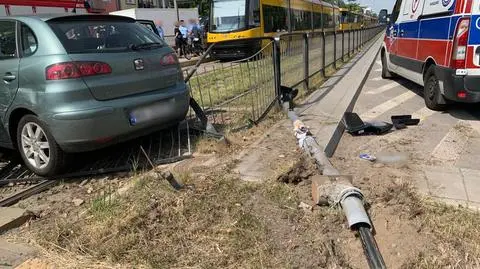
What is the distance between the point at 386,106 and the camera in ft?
27.2

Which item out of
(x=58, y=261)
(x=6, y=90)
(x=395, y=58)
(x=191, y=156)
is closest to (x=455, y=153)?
(x=191, y=156)

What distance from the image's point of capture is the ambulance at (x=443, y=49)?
20.6 ft

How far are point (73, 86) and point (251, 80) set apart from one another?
281 cm

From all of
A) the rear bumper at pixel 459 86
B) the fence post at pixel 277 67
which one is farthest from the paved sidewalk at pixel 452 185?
the fence post at pixel 277 67

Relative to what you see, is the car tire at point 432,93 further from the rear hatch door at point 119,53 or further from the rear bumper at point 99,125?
the rear bumper at point 99,125

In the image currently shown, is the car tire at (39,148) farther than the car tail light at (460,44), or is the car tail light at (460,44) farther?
the car tail light at (460,44)

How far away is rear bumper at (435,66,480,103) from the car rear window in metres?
4.01

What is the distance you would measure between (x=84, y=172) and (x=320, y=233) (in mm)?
2641

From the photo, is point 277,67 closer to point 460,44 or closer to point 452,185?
point 460,44

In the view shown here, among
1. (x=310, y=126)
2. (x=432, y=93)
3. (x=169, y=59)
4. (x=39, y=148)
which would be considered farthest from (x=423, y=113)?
(x=39, y=148)

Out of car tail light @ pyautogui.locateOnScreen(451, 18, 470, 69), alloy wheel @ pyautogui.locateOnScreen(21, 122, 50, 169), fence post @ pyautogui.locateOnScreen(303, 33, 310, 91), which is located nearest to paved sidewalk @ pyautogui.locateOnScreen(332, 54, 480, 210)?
car tail light @ pyautogui.locateOnScreen(451, 18, 470, 69)

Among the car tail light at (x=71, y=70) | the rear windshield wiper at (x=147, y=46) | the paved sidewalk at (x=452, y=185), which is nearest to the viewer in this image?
the paved sidewalk at (x=452, y=185)

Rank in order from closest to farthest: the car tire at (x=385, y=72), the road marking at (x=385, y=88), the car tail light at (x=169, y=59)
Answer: the car tail light at (x=169, y=59) → the road marking at (x=385, y=88) → the car tire at (x=385, y=72)

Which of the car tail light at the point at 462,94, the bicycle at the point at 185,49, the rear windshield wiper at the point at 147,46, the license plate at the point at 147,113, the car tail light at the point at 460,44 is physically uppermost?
the rear windshield wiper at the point at 147,46
